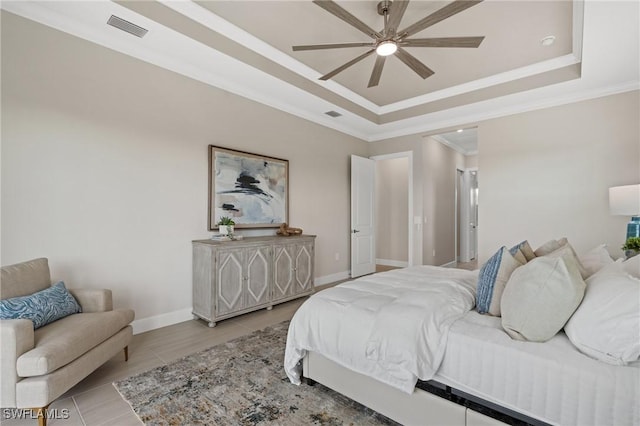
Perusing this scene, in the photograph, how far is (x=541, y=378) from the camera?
1257 millimetres

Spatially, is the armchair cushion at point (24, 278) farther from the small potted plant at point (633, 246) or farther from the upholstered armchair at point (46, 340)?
the small potted plant at point (633, 246)

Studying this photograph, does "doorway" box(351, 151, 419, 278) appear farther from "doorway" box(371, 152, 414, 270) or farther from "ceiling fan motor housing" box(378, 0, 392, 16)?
"ceiling fan motor housing" box(378, 0, 392, 16)

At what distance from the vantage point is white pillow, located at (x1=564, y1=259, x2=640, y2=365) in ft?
3.84

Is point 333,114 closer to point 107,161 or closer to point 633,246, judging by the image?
point 107,161

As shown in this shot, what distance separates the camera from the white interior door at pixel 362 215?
5543mm

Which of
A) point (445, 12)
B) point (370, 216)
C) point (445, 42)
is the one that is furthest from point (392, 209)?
point (445, 12)

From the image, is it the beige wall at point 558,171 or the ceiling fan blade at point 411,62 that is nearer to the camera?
the ceiling fan blade at point 411,62

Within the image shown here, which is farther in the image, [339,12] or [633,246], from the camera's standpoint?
[633,246]

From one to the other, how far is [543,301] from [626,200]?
2709mm

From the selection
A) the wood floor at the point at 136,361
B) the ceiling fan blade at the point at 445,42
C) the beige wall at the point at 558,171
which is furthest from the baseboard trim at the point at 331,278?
the ceiling fan blade at the point at 445,42

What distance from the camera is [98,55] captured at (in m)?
2.72

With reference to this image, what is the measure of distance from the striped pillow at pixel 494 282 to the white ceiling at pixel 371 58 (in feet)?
6.99

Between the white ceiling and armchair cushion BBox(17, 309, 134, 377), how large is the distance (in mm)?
2408

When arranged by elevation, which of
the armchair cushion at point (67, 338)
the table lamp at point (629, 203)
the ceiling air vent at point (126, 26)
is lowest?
the armchair cushion at point (67, 338)
